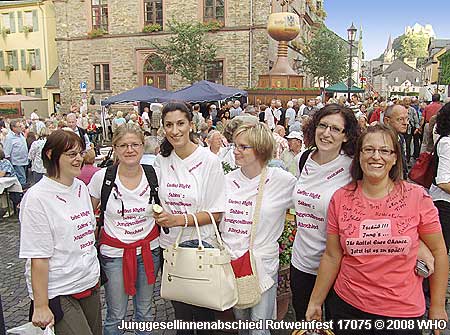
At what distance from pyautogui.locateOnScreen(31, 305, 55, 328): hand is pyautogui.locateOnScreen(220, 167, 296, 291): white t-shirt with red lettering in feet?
3.73

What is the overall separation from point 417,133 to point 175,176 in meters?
11.1

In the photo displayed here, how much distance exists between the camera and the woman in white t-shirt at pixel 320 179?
254 centimetres

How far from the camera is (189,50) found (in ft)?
74.6

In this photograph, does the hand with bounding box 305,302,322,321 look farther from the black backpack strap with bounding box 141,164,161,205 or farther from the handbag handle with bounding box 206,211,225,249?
the black backpack strap with bounding box 141,164,161,205

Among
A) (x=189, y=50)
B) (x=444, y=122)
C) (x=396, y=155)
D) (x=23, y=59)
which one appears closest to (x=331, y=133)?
(x=396, y=155)

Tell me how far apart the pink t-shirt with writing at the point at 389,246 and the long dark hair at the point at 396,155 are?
76mm

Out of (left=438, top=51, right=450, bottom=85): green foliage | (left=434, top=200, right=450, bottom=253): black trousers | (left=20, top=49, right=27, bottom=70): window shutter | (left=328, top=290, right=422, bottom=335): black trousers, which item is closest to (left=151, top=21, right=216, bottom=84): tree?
(left=20, top=49, right=27, bottom=70): window shutter

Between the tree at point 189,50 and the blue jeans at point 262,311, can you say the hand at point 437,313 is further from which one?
the tree at point 189,50

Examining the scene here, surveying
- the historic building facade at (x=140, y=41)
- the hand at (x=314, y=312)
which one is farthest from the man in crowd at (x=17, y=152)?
the historic building facade at (x=140, y=41)

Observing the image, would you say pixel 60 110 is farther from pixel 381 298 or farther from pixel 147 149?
pixel 381 298

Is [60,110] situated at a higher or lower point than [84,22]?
lower

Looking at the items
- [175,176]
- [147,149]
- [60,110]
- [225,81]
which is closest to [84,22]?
[60,110]

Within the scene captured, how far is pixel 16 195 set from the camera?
27.3ft

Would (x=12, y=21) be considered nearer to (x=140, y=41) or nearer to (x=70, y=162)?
(x=140, y=41)
